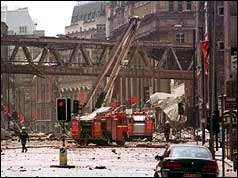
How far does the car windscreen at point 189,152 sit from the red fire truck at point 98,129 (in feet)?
125

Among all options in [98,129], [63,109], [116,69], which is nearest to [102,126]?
[98,129]

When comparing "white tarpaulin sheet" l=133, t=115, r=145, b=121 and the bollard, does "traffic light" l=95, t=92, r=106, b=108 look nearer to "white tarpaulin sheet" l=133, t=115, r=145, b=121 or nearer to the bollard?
"white tarpaulin sheet" l=133, t=115, r=145, b=121

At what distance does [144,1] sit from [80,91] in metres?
116

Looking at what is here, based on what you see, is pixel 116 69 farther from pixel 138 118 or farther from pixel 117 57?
pixel 138 118

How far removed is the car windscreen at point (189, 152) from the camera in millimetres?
25944

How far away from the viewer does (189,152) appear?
86.4ft

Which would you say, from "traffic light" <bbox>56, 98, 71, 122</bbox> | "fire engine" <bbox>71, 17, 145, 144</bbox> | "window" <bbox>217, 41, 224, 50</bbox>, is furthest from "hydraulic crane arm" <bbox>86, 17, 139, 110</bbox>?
"traffic light" <bbox>56, 98, 71, 122</bbox>

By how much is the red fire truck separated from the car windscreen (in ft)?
125

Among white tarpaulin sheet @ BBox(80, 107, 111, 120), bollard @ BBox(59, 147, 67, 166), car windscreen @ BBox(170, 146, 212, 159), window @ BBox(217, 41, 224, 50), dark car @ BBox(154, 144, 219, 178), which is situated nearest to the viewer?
dark car @ BBox(154, 144, 219, 178)

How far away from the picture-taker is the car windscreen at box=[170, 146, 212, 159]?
25.9 metres

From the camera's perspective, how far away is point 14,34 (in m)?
71.1

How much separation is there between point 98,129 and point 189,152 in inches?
1525

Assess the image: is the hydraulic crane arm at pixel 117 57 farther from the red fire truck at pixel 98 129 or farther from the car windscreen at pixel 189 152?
the car windscreen at pixel 189 152

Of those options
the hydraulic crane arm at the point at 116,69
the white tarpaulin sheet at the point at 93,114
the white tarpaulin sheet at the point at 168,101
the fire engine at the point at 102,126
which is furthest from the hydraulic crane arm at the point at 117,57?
the white tarpaulin sheet at the point at 168,101
